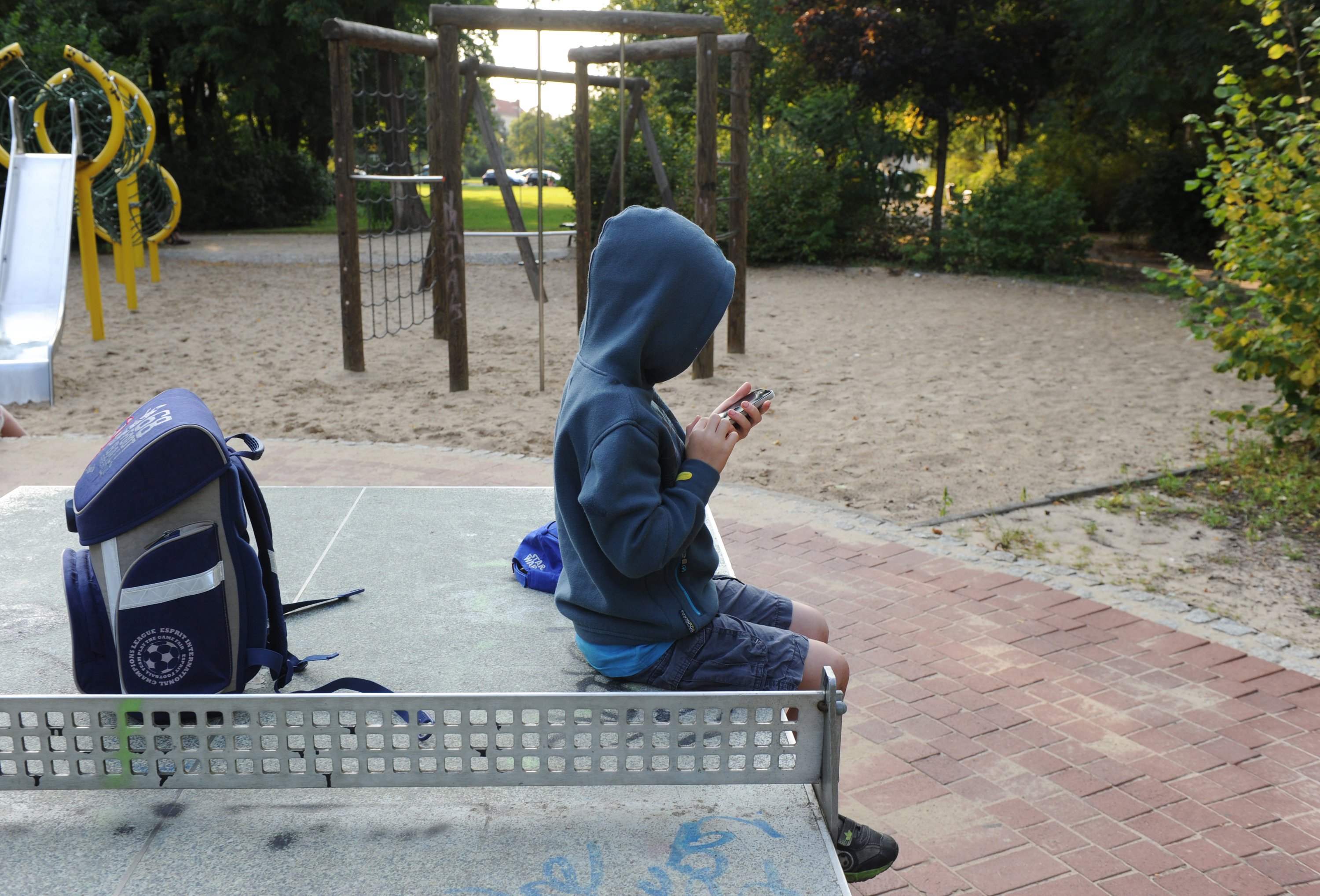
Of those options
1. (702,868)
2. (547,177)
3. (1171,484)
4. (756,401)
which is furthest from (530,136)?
(702,868)

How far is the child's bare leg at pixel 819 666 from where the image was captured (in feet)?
8.04

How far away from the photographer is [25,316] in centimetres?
916

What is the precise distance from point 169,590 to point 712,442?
1.19m

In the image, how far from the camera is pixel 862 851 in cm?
215

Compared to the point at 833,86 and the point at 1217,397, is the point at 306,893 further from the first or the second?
the point at 833,86

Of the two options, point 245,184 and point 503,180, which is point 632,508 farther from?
point 245,184

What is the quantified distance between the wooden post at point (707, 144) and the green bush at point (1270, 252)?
3.85 metres

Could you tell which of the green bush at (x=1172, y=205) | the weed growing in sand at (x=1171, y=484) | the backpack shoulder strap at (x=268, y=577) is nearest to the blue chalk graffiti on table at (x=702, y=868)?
the backpack shoulder strap at (x=268, y=577)

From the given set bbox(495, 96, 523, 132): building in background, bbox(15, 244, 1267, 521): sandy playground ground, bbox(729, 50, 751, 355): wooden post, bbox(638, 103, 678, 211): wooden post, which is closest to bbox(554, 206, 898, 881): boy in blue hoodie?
bbox(15, 244, 1267, 521): sandy playground ground

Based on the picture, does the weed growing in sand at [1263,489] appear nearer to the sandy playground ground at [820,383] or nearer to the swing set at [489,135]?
the sandy playground ground at [820,383]

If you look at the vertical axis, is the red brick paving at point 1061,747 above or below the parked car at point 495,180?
below

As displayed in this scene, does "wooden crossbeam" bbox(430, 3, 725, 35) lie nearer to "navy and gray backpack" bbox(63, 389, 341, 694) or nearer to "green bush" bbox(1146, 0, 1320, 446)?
"green bush" bbox(1146, 0, 1320, 446)

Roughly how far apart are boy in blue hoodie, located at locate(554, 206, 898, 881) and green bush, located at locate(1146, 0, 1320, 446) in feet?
14.3

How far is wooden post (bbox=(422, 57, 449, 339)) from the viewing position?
862 centimetres
